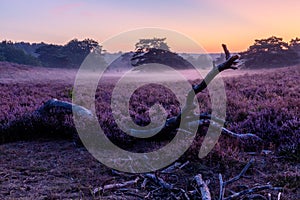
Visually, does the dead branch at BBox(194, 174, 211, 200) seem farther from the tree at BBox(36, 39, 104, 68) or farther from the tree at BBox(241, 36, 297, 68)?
the tree at BBox(36, 39, 104, 68)

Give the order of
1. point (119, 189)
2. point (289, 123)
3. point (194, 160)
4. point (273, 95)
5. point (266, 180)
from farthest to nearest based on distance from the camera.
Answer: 1. point (273, 95)
2. point (289, 123)
3. point (194, 160)
4. point (266, 180)
5. point (119, 189)

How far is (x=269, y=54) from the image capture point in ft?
182

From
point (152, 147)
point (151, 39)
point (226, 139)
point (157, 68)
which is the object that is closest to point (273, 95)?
point (226, 139)

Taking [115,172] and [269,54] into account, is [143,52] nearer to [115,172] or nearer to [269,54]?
[269,54]

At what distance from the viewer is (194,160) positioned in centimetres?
529

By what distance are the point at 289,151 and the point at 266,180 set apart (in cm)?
141

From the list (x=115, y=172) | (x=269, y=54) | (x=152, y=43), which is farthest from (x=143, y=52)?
(x=115, y=172)

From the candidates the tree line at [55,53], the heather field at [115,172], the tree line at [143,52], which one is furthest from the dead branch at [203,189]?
the tree line at [55,53]

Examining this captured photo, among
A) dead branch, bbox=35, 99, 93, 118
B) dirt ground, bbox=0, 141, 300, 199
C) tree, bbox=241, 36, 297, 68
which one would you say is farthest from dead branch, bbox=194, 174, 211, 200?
tree, bbox=241, 36, 297, 68

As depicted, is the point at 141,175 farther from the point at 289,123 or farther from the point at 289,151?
the point at 289,123

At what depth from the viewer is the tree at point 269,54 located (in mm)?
54281

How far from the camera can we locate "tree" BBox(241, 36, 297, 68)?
54281mm

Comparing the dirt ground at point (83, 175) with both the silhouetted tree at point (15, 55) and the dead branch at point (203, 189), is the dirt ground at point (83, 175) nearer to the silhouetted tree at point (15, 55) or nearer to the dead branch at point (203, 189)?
the dead branch at point (203, 189)

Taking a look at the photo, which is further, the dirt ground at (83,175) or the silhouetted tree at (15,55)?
the silhouetted tree at (15,55)
